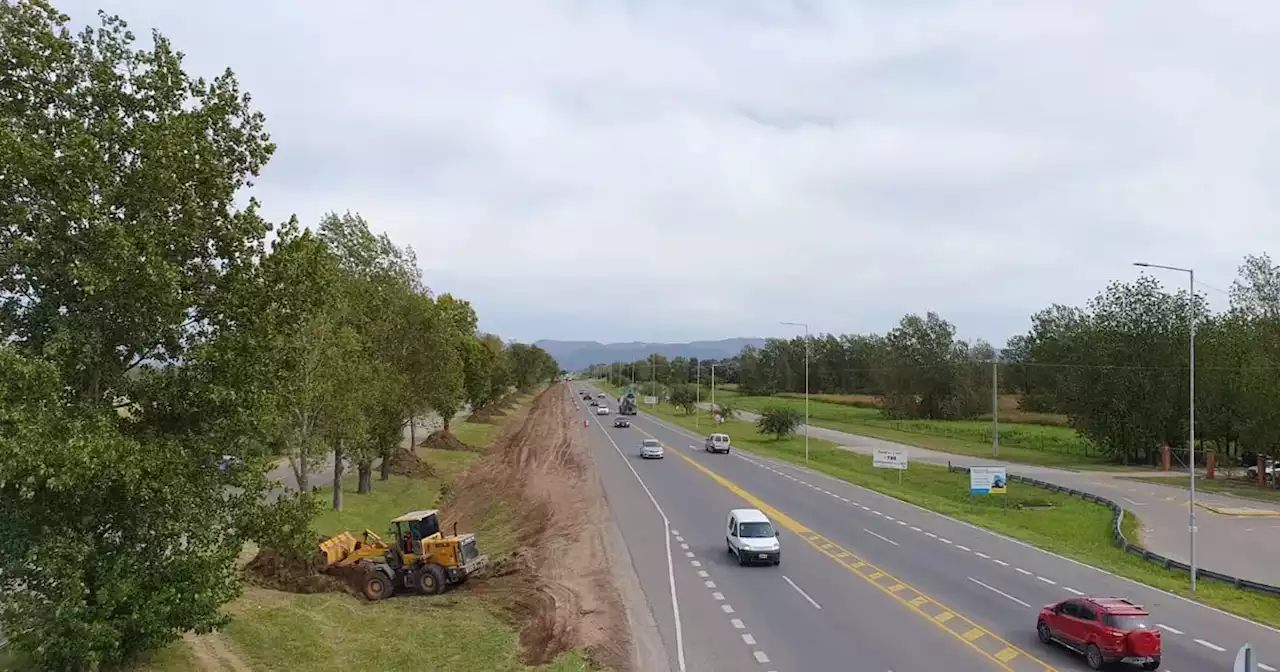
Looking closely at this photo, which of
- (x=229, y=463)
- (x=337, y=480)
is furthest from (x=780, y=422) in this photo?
(x=229, y=463)

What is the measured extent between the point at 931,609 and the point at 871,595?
1.88 metres

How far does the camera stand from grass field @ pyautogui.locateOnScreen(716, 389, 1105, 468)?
3125 inches

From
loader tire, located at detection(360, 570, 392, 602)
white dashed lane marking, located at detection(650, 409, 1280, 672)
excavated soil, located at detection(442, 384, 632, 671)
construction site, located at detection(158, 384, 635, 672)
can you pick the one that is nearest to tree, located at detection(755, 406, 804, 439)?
excavated soil, located at detection(442, 384, 632, 671)

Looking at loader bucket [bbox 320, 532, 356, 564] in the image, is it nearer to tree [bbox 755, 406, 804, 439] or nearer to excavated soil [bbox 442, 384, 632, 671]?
excavated soil [bbox 442, 384, 632, 671]

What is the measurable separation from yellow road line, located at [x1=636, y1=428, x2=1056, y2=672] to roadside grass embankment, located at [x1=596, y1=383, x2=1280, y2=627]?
8.40m

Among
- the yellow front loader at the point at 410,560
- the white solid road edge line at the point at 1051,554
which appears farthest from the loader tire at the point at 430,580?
the white solid road edge line at the point at 1051,554

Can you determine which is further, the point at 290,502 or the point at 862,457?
the point at 862,457

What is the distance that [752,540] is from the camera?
27.5 metres

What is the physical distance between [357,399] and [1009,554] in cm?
2721

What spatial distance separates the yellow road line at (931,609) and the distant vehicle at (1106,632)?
3.30ft

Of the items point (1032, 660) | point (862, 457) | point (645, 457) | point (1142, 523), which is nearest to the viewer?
point (1032, 660)

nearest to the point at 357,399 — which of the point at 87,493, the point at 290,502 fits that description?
the point at 290,502

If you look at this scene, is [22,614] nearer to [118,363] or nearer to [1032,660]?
[118,363]

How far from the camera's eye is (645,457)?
61938 millimetres
